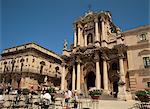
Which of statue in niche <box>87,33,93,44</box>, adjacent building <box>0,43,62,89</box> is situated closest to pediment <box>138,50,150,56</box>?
statue in niche <box>87,33,93,44</box>

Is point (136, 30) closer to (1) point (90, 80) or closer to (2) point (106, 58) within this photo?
(2) point (106, 58)

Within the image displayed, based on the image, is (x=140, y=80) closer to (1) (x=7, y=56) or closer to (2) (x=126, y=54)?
(2) (x=126, y=54)

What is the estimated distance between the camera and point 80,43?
116 feet

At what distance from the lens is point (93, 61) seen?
31500mm

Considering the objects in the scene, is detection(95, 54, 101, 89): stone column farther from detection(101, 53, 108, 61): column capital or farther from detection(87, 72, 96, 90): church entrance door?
detection(87, 72, 96, 90): church entrance door

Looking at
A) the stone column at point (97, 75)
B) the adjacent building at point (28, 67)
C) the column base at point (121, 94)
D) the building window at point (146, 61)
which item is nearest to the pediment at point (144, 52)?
the building window at point (146, 61)

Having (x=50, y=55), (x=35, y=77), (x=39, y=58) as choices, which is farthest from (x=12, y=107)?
(x=50, y=55)

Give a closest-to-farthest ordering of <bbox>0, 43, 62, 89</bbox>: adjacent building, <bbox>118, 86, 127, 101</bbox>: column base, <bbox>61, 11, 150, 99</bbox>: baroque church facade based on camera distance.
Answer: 1. <bbox>118, 86, 127, 101</bbox>: column base
2. <bbox>61, 11, 150, 99</bbox>: baroque church facade
3. <bbox>0, 43, 62, 89</bbox>: adjacent building

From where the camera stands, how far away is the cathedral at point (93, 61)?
88.1 feet

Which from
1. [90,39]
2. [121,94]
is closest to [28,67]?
[90,39]

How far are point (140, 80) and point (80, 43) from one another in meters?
13.8

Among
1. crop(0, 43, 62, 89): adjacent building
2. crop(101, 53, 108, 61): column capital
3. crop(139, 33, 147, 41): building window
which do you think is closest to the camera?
crop(139, 33, 147, 41): building window

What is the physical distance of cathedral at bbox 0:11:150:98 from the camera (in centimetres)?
2686

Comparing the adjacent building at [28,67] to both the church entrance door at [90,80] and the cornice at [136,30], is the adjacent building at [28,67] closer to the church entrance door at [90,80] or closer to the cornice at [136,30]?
the church entrance door at [90,80]
